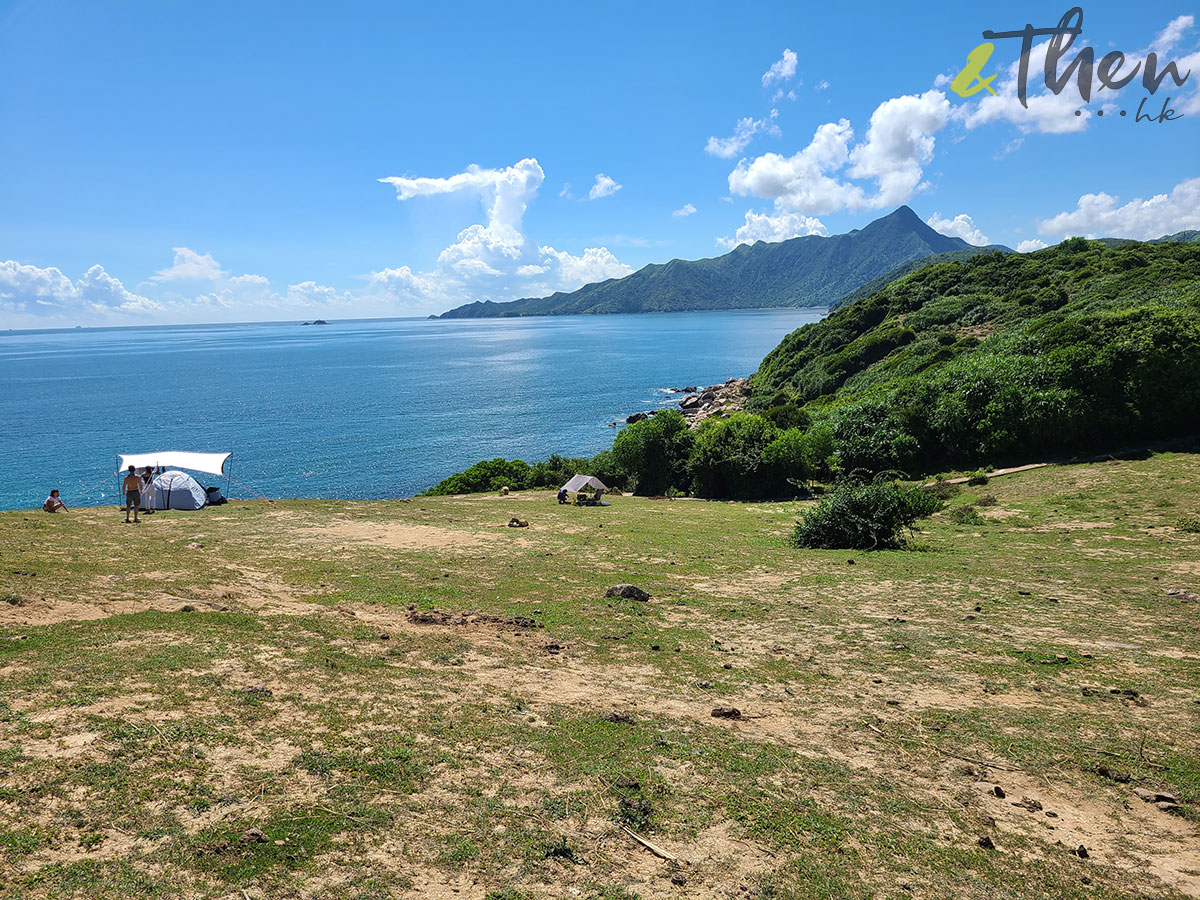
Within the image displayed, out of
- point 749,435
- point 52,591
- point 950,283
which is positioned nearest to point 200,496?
point 52,591

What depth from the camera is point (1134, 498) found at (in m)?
24.8

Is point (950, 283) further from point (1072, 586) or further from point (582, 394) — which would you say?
point (1072, 586)

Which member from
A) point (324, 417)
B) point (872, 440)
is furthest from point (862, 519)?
point (324, 417)

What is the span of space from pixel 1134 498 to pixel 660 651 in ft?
77.4

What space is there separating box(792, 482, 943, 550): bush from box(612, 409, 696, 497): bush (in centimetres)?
1998

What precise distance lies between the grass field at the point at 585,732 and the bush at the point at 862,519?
16.2 feet

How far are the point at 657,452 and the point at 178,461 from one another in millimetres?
27963

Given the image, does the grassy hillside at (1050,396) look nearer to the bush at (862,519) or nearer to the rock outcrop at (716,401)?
the bush at (862,519)

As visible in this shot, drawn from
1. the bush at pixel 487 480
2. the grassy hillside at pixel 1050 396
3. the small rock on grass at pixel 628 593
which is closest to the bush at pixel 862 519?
the small rock on grass at pixel 628 593

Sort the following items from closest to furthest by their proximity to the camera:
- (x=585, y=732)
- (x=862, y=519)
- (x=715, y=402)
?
1. (x=585, y=732)
2. (x=862, y=519)
3. (x=715, y=402)

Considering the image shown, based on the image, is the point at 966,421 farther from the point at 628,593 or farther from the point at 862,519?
the point at 628,593

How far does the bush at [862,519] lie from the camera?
22094mm

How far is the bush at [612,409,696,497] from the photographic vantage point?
141 ft

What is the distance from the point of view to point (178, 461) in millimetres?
33312
